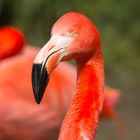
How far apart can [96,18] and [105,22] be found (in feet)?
0.33

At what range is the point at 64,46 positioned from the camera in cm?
192

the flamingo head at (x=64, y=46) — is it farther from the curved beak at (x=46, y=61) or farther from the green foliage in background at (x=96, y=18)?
the green foliage in background at (x=96, y=18)

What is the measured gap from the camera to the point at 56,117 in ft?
13.5

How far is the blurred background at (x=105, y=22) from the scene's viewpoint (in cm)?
593

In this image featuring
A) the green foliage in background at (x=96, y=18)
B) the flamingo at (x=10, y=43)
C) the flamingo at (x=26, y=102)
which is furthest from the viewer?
the green foliage in background at (x=96, y=18)

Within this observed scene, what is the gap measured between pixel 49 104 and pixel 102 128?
128 cm

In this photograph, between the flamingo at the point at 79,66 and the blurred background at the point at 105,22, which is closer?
the flamingo at the point at 79,66

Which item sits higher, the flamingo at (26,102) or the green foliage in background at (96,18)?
the flamingo at (26,102)

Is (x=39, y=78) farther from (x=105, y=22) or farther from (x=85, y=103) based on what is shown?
(x=105, y=22)

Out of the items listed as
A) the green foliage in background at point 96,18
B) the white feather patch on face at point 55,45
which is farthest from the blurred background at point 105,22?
the white feather patch on face at point 55,45

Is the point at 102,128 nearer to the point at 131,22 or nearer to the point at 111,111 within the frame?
the point at 111,111

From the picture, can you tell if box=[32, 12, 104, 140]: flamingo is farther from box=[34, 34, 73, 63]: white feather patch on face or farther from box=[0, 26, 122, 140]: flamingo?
box=[0, 26, 122, 140]: flamingo

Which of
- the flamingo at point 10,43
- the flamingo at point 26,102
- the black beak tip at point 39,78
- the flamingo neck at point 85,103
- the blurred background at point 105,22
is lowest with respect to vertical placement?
the blurred background at point 105,22

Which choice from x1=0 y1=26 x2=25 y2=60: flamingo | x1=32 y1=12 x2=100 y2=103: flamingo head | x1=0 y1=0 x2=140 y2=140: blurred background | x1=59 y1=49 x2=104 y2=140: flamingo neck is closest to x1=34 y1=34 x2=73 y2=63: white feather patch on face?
x1=32 y1=12 x2=100 y2=103: flamingo head
